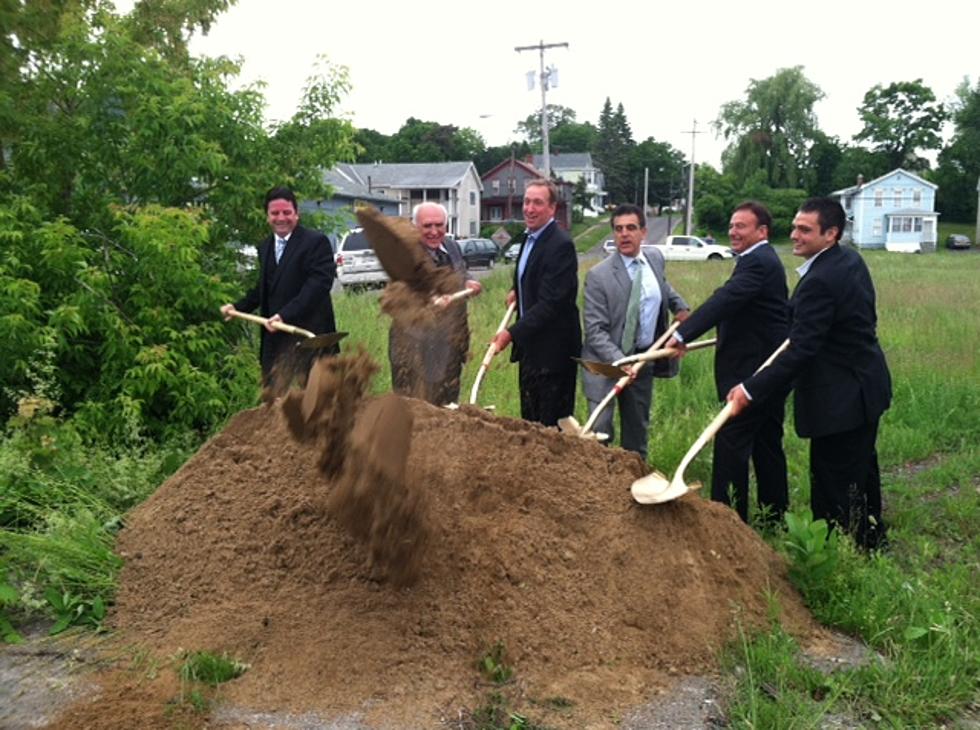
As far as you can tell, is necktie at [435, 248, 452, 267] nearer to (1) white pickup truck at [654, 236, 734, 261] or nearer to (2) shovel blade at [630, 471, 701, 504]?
(2) shovel blade at [630, 471, 701, 504]

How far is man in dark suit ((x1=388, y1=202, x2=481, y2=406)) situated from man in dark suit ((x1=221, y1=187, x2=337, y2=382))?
22.1 inches

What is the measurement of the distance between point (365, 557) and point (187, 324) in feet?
11.5

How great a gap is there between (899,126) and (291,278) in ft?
270

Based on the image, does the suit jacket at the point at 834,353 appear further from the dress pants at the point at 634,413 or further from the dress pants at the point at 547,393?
the dress pants at the point at 547,393

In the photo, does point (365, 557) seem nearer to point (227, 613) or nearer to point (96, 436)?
point (227, 613)

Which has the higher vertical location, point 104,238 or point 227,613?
point 104,238

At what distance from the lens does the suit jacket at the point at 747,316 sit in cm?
492

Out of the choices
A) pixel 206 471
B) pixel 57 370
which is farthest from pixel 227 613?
pixel 57 370

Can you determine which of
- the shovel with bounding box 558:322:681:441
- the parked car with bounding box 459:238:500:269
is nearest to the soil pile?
the shovel with bounding box 558:322:681:441

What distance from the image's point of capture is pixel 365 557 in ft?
11.8

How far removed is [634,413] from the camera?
17.6ft

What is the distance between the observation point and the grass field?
3.12 m

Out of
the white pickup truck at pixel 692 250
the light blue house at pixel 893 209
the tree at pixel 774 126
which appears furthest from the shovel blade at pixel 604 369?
the tree at pixel 774 126

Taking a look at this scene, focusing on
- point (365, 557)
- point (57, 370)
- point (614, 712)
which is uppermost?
point (57, 370)
